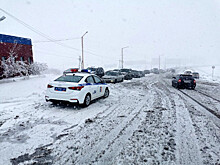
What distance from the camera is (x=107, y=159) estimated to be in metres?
3.13

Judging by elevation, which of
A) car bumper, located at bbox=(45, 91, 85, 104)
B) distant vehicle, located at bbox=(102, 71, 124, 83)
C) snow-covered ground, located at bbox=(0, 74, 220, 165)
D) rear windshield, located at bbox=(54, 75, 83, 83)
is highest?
rear windshield, located at bbox=(54, 75, 83, 83)

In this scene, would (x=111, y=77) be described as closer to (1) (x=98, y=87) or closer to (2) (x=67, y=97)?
(1) (x=98, y=87)

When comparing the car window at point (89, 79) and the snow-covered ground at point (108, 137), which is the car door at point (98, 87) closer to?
the car window at point (89, 79)

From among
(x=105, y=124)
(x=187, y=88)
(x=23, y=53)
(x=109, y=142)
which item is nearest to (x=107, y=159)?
(x=109, y=142)

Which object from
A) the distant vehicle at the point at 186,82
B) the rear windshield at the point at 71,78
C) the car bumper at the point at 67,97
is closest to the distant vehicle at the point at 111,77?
the distant vehicle at the point at 186,82

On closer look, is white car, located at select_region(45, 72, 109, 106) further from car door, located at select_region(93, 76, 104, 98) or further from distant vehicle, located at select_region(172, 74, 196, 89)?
distant vehicle, located at select_region(172, 74, 196, 89)

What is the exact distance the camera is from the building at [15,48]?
61.1ft

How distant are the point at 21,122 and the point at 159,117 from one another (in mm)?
5068

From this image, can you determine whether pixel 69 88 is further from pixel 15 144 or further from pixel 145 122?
pixel 145 122

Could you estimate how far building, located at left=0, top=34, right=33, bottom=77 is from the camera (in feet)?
61.1

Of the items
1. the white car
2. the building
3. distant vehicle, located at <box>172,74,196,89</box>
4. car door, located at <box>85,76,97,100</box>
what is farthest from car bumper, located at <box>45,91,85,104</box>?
the building

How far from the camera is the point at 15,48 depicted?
20.3m

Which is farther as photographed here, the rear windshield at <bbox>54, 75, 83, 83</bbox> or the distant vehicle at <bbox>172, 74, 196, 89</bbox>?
the distant vehicle at <bbox>172, 74, 196, 89</bbox>

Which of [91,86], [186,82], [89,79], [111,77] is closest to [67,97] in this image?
[91,86]
